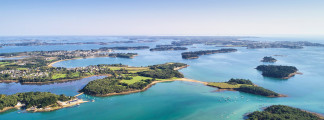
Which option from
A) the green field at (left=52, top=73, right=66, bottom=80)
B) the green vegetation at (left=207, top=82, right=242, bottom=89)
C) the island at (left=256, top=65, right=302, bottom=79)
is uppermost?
the island at (left=256, top=65, right=302, bottom=79)

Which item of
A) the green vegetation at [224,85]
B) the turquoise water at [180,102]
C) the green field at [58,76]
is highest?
the green field at [58,76]

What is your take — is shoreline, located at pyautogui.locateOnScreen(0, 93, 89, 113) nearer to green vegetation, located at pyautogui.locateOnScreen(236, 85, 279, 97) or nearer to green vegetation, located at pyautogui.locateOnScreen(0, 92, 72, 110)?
green vegetation, located at pyautogui.locateOnScreen(0, 92, 72, 110)

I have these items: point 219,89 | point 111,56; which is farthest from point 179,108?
point 111,56

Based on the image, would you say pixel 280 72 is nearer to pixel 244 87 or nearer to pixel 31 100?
pixel 244 87

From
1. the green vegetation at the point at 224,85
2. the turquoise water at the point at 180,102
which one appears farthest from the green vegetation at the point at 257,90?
the green vegetation at the point at 224,85

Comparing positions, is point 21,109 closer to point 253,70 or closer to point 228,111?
point 228,111

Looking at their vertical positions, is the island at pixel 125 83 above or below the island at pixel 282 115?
above

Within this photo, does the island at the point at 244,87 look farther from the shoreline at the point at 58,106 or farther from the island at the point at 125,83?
the shoreline at the point at 58,106

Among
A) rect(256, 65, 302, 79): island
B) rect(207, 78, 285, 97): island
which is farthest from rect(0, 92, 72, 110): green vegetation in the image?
rect(256, 65, 302, 79): island

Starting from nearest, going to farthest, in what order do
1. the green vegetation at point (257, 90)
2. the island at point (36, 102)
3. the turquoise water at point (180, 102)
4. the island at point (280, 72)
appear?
the turquoise water at point (180, 102)
the island at point (36, 102)
the green vegetation at point (257, 90)
the island at point (280, 72)

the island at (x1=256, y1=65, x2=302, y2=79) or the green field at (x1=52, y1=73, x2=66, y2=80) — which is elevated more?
the island at (x1=256, y1=65, x2=302, y2=79)
